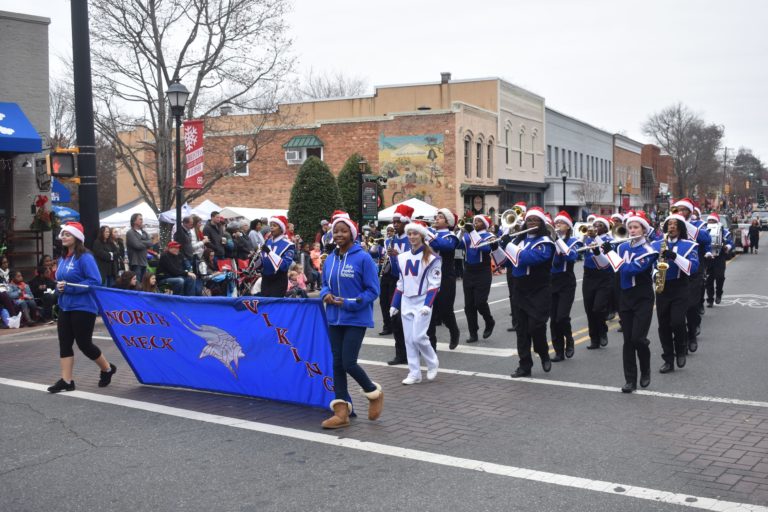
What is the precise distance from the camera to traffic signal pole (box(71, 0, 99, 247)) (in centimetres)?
1379

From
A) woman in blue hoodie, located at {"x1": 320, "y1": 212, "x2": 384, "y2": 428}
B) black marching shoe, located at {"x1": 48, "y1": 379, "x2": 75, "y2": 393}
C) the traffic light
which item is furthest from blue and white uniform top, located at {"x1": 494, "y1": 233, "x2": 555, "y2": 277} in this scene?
the traffic light

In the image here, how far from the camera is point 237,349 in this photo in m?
8.09

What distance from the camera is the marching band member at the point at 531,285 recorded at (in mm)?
9336

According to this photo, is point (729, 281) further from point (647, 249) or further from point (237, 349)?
point (237, 349)

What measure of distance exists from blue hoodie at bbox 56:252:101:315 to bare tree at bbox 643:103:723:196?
92299 millimetres

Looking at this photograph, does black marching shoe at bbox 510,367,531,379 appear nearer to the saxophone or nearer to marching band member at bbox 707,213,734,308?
the saxophone

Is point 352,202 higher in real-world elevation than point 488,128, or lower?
→ lower

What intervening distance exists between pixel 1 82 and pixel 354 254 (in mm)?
13715

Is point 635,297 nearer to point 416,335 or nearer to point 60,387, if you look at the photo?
point 416,335

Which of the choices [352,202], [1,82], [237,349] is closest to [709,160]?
[352,202]

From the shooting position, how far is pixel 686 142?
308ft

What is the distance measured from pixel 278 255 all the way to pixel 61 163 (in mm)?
4695

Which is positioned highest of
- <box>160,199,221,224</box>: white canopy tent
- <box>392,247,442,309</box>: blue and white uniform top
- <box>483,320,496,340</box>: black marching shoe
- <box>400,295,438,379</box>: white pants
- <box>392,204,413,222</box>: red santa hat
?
<box>160,199,221,224</box>: white canopy tent

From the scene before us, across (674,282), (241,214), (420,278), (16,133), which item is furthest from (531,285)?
(241,214)
